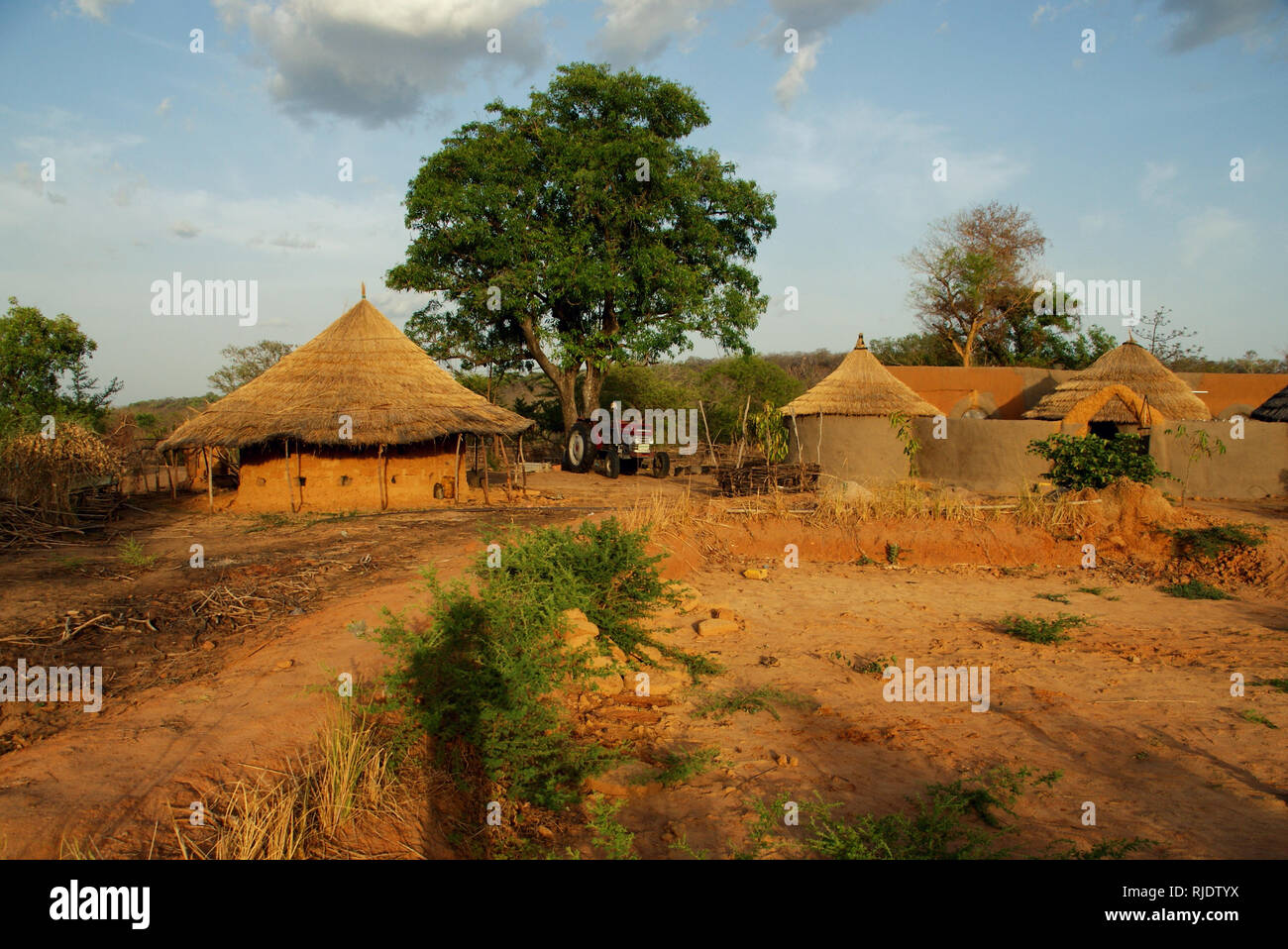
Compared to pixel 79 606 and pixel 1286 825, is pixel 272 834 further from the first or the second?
pixel 79 606

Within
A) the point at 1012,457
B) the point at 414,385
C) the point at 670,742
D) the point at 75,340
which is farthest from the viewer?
the point at 75,340

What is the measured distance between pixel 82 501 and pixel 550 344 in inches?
447

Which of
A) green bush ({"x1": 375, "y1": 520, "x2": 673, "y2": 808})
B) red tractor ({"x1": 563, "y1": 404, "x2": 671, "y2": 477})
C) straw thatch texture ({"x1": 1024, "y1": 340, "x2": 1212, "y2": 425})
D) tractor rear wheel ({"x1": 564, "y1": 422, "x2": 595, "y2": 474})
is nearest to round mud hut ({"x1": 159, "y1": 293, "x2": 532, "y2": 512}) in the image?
red tractor ({"x1": 563, "y1": 404, "x2": 671, "y2": 477})

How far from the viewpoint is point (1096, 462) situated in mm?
11125

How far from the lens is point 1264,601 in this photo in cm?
830

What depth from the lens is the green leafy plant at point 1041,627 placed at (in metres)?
6.66

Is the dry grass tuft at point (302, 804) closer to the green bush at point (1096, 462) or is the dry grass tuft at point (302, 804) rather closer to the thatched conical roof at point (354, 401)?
the green bush at point (1096, 462)

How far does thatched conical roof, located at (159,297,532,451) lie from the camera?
1427 centimetres

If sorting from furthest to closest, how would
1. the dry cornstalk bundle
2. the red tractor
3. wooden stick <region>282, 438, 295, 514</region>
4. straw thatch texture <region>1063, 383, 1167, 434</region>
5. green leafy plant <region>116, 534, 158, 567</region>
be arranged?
1. the red tractor
2. straw thatch texture <region>1063, 383, 1167, 434</region>
3. wooden stick <region>282, 438, 295, 514</region>
4. the dry cornstalk bundle
5. green leafy plant <region>116, 534, 158, 567</region>

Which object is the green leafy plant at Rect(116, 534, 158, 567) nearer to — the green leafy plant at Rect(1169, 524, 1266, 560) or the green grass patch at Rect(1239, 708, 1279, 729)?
the green grass patch at Rect(1239, 708, 1279, 729)

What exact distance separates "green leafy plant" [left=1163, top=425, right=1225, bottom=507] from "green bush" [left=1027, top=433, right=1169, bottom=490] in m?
2.15

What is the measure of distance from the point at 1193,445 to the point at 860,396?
18.4 ft
